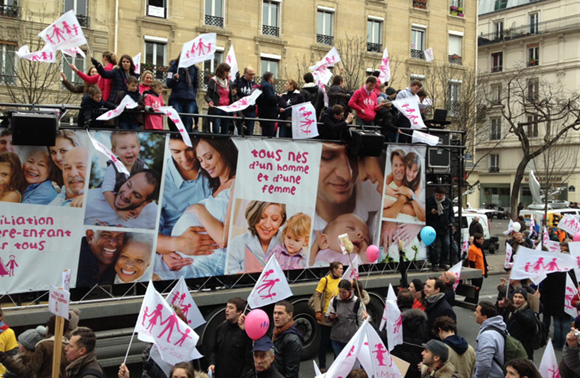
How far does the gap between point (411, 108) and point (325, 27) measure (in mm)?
25914

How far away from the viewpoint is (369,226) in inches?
421

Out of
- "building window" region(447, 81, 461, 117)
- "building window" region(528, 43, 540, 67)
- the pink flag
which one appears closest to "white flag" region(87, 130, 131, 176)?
the pink flag

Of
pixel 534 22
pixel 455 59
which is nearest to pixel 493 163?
pixel 534 22

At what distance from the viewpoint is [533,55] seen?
185 ft

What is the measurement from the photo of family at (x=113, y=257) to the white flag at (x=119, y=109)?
4.95 ft

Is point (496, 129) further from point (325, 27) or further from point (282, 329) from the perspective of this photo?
point (282, 329)

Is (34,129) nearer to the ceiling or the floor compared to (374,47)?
nearer to the floor

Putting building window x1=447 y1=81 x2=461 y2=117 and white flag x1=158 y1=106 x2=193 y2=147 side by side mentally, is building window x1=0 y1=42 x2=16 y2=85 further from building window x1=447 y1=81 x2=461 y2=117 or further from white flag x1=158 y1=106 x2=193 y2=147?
building window x1=447 y1=81 x2=461 y2=117

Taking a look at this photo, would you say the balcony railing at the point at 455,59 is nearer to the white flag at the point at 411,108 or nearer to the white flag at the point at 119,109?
the white flag at the point at 411,108

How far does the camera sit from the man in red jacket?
11023 mm

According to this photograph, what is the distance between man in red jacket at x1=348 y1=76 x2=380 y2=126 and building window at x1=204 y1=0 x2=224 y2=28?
2330cm

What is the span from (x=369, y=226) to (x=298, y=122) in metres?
2.33

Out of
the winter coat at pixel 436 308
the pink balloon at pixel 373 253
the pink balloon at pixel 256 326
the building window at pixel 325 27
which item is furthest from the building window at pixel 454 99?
the pink balloon at pixel 256 326

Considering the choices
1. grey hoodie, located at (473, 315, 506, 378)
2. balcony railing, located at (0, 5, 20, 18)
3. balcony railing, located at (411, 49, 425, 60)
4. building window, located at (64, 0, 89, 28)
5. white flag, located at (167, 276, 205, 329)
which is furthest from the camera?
balcony railing, located at (411, 49, 425, 60)
